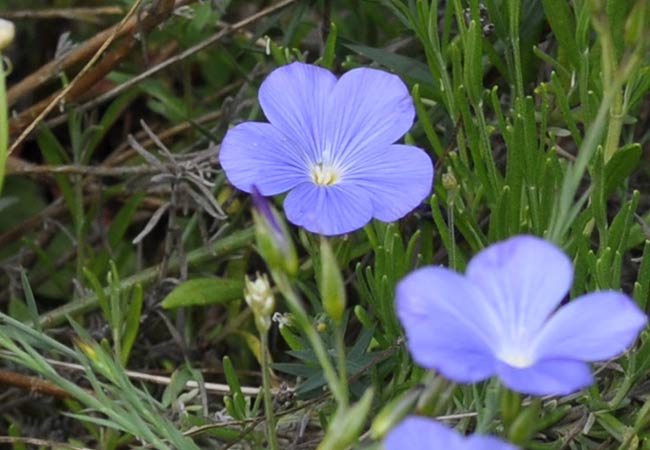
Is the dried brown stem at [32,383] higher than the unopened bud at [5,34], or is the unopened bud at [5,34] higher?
the unopened bud at [5,34]

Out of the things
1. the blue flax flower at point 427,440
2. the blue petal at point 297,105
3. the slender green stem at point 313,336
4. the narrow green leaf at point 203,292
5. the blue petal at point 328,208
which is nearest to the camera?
the blue flax flower at point 427,440

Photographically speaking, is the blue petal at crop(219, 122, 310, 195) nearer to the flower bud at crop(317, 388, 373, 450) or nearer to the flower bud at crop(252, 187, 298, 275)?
the flower bud at crop(252, 187, 298, 275)

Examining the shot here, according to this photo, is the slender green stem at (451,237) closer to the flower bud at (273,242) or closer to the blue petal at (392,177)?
the blue petal at (392,177)

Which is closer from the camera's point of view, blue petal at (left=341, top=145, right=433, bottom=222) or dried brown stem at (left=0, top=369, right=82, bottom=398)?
blue petal at (left=341, top=145, right=433, bottom=222)

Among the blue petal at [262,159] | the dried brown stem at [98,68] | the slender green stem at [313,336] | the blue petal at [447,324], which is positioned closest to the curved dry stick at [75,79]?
the dried brown stem at [98,68]

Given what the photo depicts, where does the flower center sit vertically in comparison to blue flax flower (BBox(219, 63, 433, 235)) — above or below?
below

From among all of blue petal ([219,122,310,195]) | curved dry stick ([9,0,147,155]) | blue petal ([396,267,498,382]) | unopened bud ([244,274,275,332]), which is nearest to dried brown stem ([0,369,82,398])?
curved dry stick ([9,0,147,155])
